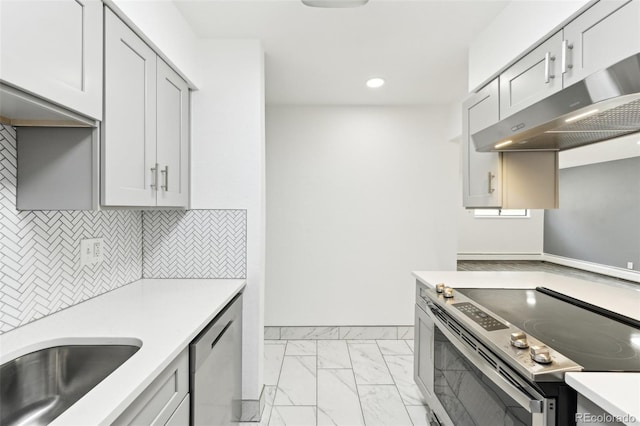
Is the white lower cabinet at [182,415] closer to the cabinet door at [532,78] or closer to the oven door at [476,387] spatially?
the oven door at [476,387]

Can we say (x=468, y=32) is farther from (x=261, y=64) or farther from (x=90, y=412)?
(x=90, y=412)

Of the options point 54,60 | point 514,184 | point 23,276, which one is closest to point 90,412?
point 23,276

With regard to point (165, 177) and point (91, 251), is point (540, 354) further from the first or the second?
point (91, 251)

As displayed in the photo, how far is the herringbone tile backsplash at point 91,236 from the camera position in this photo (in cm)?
122

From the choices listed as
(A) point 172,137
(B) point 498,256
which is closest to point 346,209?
(A) point 172,137

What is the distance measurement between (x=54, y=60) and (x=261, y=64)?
138 cm

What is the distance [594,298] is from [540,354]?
1014 millimetres

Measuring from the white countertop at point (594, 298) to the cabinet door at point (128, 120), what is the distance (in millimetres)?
1672

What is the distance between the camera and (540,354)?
3.26 ft

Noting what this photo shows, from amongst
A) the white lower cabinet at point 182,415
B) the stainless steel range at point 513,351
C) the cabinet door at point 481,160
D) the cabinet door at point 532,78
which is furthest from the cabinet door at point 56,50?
the cabinet door at point 481,160

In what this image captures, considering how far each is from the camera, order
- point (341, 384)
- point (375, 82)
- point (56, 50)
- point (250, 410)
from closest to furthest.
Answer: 1. point (56, 50)
2. point (250, 410)
3. point (341, 384)
4. point (375, 82)

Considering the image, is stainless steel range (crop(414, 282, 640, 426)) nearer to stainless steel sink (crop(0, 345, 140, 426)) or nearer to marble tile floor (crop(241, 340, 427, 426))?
marble tile floor (crop(241, 340, 427, 426))

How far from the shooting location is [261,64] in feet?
7.14

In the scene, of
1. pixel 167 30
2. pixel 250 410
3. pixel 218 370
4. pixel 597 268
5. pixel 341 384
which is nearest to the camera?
pixel 218 370
